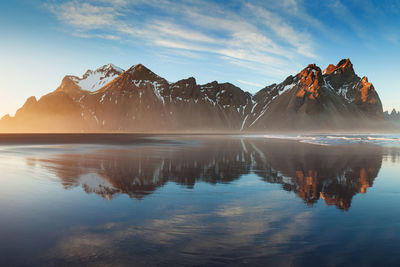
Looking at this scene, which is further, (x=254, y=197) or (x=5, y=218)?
(x=254, y=197)

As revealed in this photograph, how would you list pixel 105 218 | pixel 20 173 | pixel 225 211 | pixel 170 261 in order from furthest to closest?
pixel 20 173, pixel 225 211, pixel 105 218, pixel 170 261

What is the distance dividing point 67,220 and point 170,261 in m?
4.61

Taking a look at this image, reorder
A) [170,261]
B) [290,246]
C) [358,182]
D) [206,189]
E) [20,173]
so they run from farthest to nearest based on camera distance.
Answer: [20,173] < [358,182] < [206,189] < [290,246] < [170,261]

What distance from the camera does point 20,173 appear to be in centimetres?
1956

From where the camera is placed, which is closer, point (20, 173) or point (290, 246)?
point (290, 246)

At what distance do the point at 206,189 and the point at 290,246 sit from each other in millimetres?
7420

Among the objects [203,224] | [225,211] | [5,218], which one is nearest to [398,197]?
[225,211]

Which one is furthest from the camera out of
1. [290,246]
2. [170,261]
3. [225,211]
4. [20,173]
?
[20,173]

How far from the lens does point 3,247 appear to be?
7.17 metres

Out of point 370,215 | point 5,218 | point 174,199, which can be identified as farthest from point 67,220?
point 370,215

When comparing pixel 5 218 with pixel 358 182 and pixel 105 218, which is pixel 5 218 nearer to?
pixel 105 218

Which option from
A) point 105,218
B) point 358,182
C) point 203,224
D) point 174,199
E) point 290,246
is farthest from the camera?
point 358,182

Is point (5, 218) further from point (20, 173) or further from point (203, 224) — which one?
point (20, 173)

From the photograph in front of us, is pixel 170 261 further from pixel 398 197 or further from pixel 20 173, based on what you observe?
pixel 20 173
